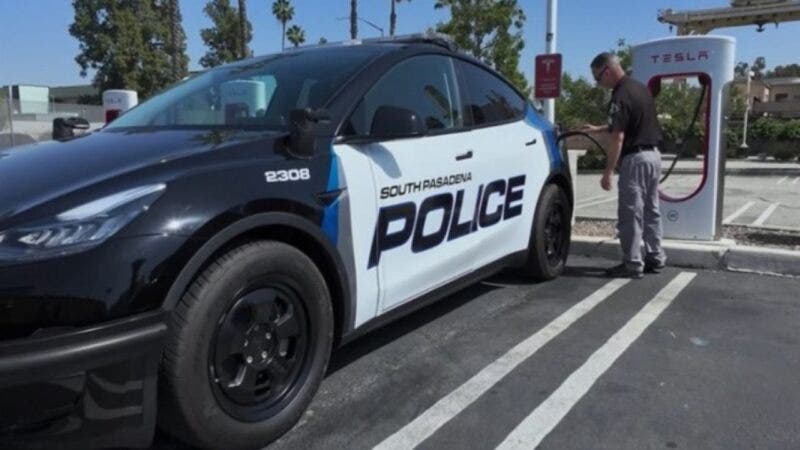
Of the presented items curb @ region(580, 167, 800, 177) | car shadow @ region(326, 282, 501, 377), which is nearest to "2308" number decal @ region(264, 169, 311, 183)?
car shadow @ region(326, 282, 501, 377)

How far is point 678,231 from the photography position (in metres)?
6.78

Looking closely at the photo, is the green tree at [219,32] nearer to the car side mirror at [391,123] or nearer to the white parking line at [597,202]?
the white parking line at [597,202]

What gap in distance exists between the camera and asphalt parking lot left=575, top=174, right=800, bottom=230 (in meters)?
9.22

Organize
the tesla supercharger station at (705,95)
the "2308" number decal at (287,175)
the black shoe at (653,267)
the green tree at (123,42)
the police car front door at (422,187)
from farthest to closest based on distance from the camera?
the green tree at (123,42)
the tesla supercharger station at (705,95)
the black shoe at (653,267)
the police car front door at (422,187)
the "2308" number decal at (287,175)

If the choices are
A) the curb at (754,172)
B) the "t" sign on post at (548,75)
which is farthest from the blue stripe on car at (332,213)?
the curb at (754,172)

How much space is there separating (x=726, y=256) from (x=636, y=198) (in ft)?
3.38

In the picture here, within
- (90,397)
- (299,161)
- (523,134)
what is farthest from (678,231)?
(90,397)

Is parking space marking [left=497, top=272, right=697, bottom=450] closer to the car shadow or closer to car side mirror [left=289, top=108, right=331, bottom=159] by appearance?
the car shadow

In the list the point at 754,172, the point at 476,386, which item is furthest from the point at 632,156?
the point at 754,172

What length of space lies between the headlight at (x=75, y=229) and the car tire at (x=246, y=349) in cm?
34

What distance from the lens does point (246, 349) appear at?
2789mm

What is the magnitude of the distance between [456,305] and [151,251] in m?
2.90

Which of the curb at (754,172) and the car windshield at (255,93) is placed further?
the curb at (754,172)

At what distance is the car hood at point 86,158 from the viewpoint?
251 cm
